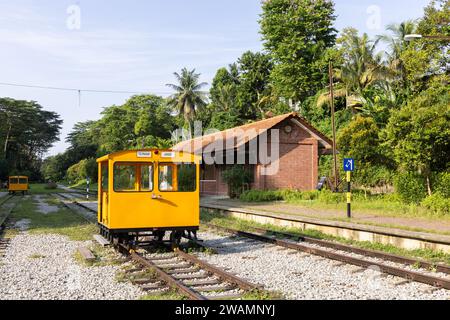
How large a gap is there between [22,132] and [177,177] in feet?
254

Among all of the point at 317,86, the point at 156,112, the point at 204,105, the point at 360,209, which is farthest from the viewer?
the point at 156,112

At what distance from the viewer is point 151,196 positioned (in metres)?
10.8

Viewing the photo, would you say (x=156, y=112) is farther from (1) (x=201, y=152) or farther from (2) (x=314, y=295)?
(2) (x=314, y=295)

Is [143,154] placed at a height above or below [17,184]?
above

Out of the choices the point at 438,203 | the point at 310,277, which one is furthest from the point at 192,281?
the point at 438,203

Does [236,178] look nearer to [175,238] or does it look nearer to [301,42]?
[175,238]

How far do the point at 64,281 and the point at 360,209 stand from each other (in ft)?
44.2

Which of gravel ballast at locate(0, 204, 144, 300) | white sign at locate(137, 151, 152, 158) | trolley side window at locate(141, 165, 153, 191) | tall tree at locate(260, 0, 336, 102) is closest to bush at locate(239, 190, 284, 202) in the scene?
gravel ballast at locate(0, 204, 144, 300)

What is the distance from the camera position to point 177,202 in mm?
11031

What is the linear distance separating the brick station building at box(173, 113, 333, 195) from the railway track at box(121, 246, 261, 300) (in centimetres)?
1885

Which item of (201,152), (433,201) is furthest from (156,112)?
(433,201)

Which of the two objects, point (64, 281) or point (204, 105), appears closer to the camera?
point (64, 281)

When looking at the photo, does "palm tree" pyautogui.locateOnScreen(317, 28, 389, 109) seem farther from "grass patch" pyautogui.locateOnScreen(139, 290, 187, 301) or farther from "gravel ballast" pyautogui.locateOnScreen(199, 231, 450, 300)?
"grass patch" pyautogui.locateOnScreen(139, 290, 187, 301)

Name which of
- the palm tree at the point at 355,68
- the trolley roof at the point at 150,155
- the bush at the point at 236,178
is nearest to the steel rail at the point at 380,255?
the trolley roof at the point at 150,155
